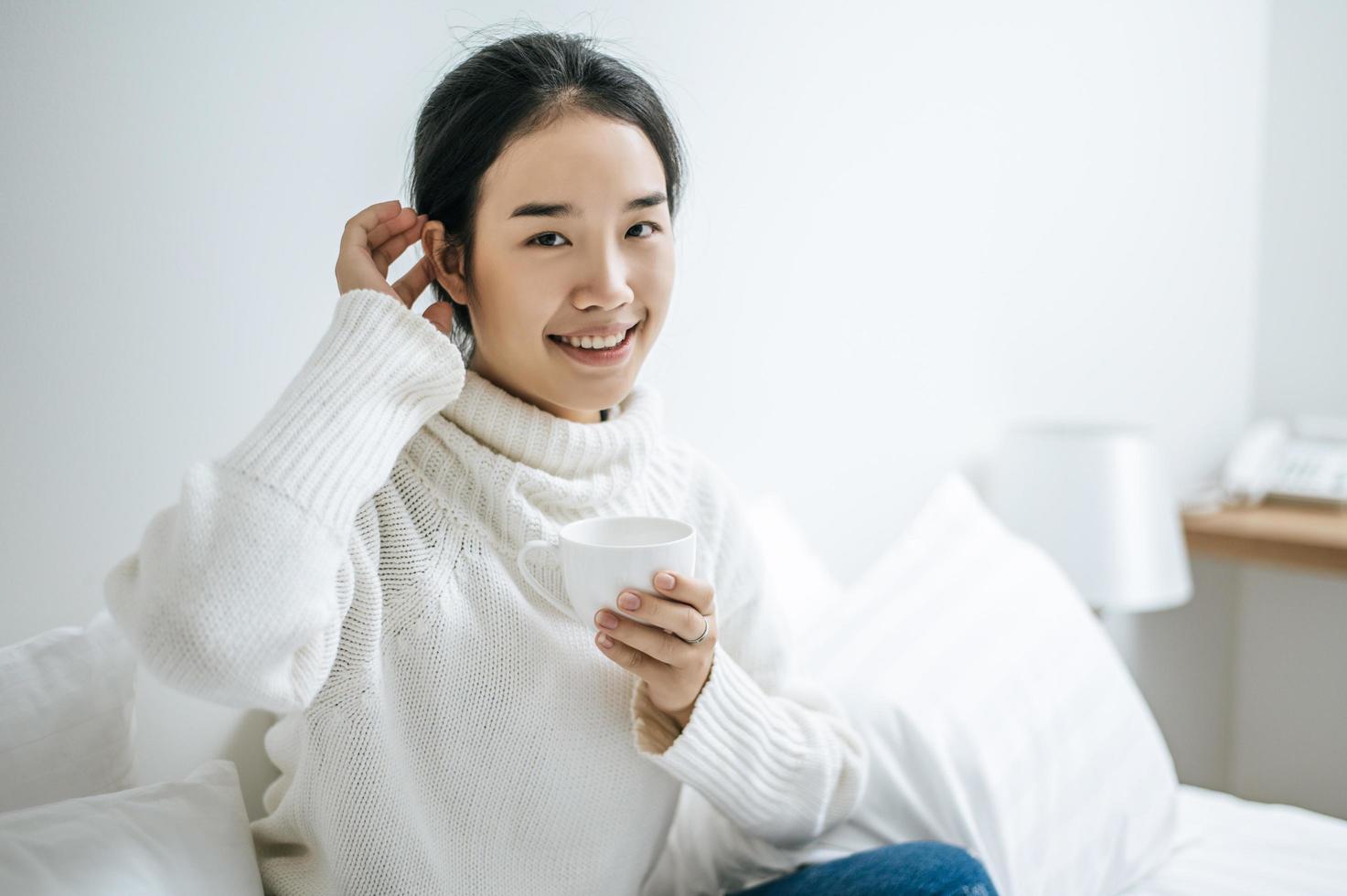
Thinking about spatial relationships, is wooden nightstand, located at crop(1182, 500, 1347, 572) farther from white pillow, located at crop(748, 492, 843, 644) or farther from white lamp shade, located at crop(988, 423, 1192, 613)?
white pillow, located at crop(748, 492, 843, 644)

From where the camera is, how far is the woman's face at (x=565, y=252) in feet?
2.84

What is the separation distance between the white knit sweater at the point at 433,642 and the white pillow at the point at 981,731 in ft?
0.47

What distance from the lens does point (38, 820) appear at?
747 mm

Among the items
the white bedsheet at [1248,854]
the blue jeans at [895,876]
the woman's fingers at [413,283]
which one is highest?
the woman's fingers at [413,283]

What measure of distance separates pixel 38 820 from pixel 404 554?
0.96 ft

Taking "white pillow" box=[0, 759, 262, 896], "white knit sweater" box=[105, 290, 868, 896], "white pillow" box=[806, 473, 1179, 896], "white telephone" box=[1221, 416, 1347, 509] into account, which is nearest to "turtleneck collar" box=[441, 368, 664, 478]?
"white knit sweater" box=[105, 290, 868, 896]

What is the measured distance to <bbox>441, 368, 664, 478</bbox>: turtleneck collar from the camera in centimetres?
92

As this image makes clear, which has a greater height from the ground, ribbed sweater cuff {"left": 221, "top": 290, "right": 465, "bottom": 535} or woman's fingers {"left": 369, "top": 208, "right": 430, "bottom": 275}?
woman's fingers {"left": 369, "top": 208, "right": 430, "bottom": 275}

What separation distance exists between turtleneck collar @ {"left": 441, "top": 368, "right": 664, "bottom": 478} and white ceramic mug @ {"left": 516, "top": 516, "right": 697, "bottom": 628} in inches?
4.5

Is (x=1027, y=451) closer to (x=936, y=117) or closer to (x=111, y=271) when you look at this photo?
(x=936, y=117)

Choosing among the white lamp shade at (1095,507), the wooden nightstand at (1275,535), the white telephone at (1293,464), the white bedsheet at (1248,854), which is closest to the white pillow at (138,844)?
the white bedsheet at (1248,854)

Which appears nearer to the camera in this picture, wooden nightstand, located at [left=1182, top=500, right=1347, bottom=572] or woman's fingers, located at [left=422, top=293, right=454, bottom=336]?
woman's fingers, located at [left=422, top=293, right=454, bottom=336]

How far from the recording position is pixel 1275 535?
2070mm

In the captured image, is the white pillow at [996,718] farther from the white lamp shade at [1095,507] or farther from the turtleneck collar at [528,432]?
the turtleneck collar at [528,432]
